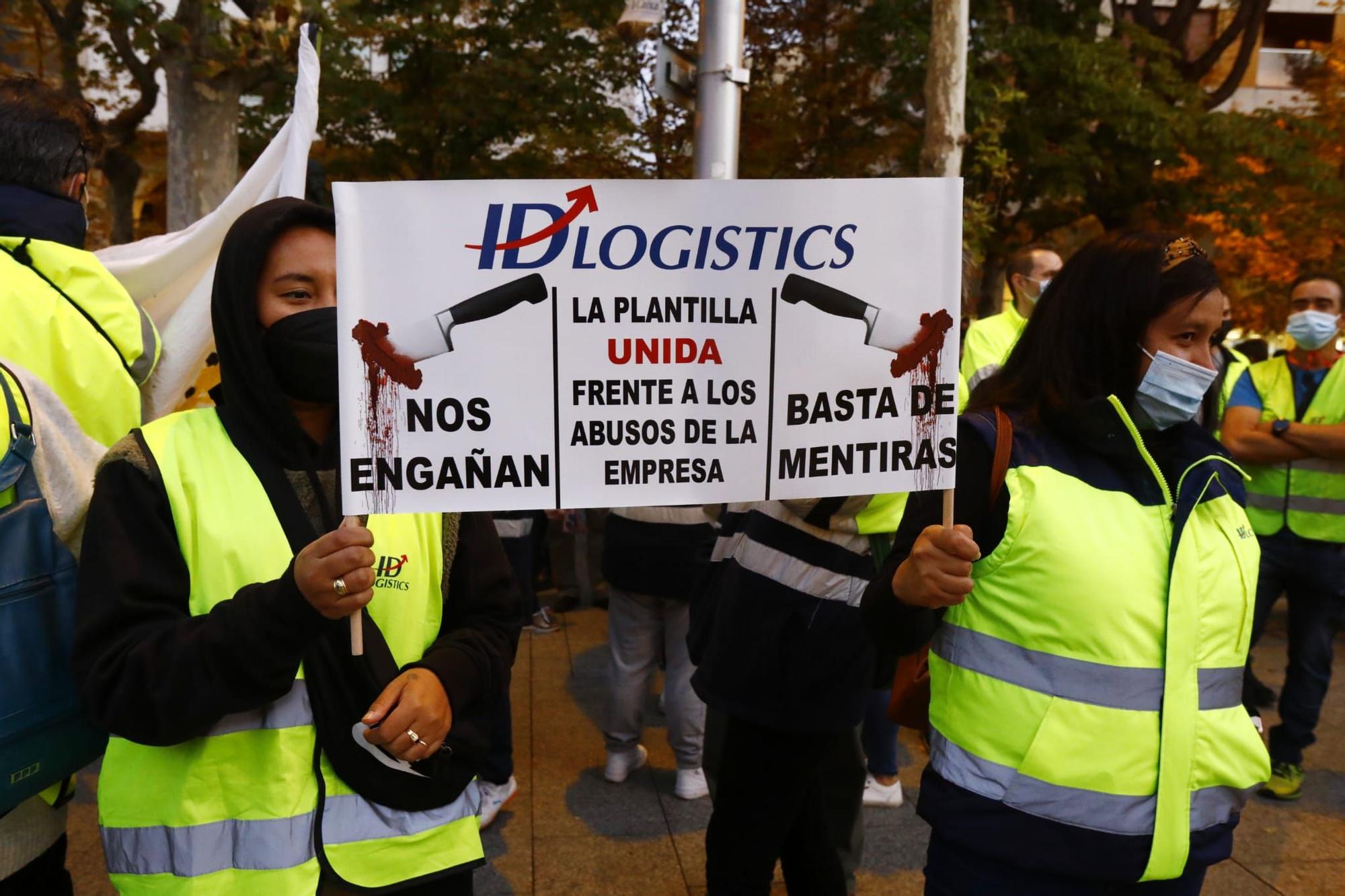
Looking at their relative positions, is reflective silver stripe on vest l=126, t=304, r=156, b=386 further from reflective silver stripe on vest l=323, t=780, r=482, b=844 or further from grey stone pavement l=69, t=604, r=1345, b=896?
grey stone pavement l=69, t=604, r=1345, b=896

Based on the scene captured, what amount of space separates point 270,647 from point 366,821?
37 centimetres

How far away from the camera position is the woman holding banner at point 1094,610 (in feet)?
6.43

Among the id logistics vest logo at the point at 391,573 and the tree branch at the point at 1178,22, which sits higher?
the tree branch at the point at 1178,22

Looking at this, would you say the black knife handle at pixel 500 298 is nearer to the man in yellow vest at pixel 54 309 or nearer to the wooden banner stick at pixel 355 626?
the wooden banner stick at pixel 355 626

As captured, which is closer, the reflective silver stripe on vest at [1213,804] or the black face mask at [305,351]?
the black face mask at [305,351]

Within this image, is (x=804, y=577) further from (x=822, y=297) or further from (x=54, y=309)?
(x=54, y=309)

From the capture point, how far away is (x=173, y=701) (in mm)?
1624

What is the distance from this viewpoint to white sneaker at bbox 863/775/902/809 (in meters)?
4.43

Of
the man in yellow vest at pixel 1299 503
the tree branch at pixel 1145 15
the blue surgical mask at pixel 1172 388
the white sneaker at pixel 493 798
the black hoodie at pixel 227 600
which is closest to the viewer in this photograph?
the black hoodie at pixel 227 600

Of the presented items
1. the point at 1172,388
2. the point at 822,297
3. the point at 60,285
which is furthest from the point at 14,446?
the point at 1172,388

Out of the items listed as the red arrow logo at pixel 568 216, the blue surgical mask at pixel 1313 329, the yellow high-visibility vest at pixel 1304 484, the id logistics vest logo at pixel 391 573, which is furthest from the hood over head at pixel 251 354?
the blue surgical mask at pixel 1313 329

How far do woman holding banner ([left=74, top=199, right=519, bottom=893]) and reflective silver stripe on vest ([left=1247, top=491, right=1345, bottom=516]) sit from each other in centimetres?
409

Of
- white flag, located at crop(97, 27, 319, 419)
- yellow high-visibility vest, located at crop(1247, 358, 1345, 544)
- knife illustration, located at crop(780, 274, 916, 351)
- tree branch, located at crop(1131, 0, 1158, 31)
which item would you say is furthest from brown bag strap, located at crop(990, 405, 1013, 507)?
tree branch, located at crop(1131, 0, 1158, 31)

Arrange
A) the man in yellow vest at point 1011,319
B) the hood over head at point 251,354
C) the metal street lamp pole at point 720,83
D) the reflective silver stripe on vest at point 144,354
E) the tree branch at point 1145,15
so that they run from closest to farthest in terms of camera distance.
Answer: the hood over head at point 251,354
the reflective silver stripe on vest at point 144,354
the man in yellow vest at point 1011,319
the metal street lamp pole at point 720,83
the tree branch at point 1145,15
